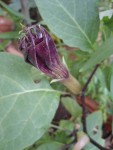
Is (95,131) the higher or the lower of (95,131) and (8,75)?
the lower

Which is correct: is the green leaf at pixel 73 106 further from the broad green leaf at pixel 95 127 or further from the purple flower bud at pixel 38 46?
the purple flower bud at pixel 38 46

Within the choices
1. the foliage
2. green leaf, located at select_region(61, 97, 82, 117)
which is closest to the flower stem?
the foliage

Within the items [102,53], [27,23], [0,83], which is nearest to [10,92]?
[0,83]

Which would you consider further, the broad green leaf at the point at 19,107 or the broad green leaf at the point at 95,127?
the broad green leaf at the point at 95,127

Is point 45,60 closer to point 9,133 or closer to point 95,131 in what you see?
point 9,133

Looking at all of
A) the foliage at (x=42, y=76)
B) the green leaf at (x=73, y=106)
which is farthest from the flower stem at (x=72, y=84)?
the green leaf at (x=73, y=106)

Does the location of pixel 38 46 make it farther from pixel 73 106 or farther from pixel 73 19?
pixel 73 106

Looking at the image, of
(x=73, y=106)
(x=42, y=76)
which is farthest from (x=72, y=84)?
(x=73, y=106)
